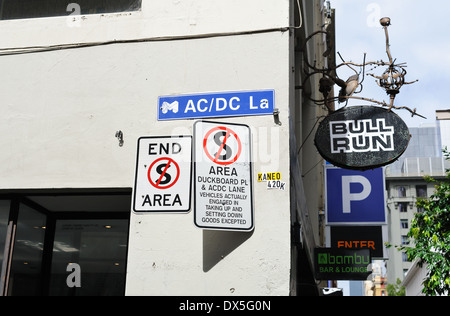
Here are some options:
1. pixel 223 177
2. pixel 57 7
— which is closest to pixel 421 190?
pixel 57 7

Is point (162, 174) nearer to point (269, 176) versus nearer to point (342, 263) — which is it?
point (269, 176)

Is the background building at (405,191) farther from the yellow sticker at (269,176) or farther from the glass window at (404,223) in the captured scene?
the yellow sticker at (269,176)

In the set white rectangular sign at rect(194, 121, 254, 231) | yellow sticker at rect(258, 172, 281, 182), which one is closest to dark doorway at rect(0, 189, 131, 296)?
white rectangular sign at rect(194, 121, 254, 231)

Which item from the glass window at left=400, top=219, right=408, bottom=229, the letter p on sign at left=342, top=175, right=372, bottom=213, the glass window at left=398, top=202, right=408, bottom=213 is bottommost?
the letter p on sign at left=342, top=175, right=372, bottom=213

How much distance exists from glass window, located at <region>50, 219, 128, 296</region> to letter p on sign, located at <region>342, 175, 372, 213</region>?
460cm

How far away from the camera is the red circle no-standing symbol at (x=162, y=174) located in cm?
642

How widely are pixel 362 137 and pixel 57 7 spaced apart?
451 centimetres

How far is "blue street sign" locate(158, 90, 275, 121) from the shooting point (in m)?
6.44

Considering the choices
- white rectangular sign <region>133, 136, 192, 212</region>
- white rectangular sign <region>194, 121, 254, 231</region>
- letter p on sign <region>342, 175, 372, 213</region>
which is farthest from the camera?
letter p on sign <region>342, 175, 372, 213</region>

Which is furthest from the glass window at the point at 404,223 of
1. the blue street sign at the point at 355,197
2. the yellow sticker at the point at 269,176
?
Result: the yellow sticker at the point at 269,176

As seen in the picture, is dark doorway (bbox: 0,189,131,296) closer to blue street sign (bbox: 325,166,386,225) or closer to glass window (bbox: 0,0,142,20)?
glass window (bbox: 0,0,142,20)

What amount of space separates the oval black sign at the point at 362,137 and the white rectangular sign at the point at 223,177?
1630 millimetres

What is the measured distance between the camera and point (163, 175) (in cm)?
646
